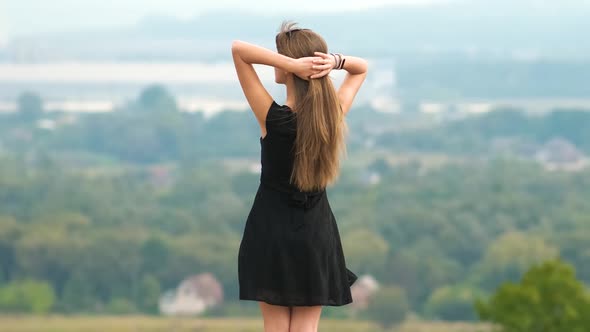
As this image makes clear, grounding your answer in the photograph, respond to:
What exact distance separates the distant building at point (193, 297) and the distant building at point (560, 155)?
33977 mm

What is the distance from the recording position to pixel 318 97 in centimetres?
377

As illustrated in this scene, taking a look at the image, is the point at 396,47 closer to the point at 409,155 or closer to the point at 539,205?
the point at 409,155

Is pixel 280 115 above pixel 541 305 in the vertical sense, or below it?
above

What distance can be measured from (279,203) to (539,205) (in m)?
69.6

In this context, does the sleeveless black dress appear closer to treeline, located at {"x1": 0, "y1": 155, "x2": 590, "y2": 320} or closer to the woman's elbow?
the woman's elbow

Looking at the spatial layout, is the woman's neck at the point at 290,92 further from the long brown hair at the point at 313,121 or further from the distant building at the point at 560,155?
the distant building at the point at 560,155

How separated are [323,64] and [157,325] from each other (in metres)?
52.9

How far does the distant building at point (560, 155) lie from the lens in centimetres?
8625

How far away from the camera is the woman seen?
3.78m

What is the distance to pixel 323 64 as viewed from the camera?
375 centimetres

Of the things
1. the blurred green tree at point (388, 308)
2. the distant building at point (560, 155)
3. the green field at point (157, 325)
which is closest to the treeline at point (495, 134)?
the distant building at point (560, 155)

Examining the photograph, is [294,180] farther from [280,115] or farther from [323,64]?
[323,64]

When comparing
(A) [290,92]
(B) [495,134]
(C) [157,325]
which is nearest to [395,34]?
(B) [495,134]

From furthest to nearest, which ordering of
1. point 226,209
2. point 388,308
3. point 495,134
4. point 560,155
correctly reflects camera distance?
point 495,134, point 560,155, point 226,209, point 388,308
